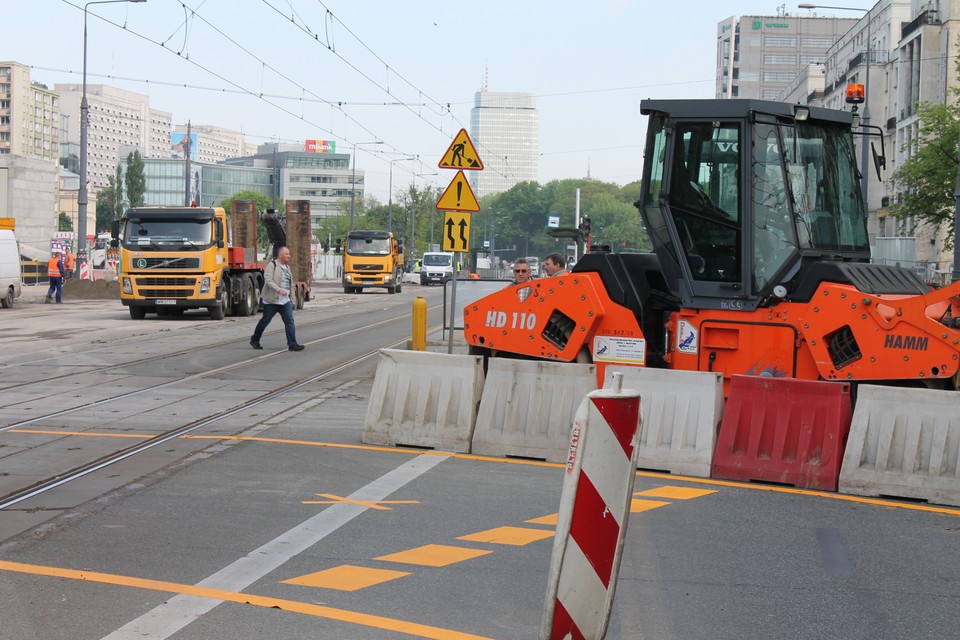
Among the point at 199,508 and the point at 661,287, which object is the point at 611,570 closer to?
the point at 199,508

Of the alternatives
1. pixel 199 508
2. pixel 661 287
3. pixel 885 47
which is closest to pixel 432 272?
pixel 885 47

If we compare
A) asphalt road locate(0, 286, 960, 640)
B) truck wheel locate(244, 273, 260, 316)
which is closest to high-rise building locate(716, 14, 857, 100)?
truck wheel locate(244, 273, 260, 316)

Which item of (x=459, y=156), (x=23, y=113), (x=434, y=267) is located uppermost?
(x=23, y=113)

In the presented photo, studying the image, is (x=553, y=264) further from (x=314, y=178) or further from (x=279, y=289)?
(x=314, y=178)

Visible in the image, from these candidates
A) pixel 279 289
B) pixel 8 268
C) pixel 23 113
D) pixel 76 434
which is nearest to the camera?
pixel 76 434

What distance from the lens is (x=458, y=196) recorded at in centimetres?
1678

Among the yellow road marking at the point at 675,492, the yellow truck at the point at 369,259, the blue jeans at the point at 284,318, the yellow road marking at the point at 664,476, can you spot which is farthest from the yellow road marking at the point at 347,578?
the yellow truck at the point at 369,259

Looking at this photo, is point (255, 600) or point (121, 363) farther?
point (121, 363)

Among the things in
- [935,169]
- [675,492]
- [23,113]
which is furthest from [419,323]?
[23,113]

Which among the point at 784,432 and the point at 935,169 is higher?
the point at 935,169

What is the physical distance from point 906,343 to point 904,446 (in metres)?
1.61

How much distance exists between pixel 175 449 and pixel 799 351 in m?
5.84

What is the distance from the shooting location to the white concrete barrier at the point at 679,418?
9.95 meters

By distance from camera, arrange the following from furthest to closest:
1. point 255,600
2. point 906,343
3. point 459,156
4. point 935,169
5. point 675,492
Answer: point 935,169 < point 459,156 < point 906,343 < point 675,492 < point 255,600
